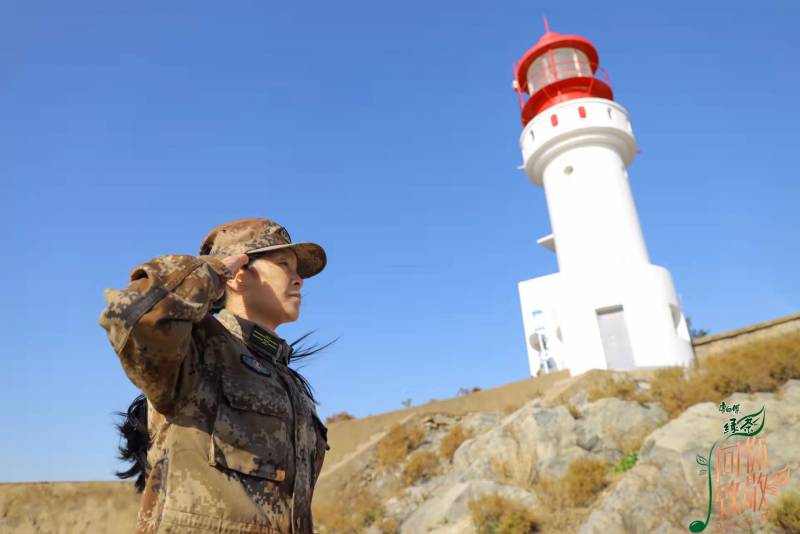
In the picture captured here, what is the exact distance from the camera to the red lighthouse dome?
18.4 metres

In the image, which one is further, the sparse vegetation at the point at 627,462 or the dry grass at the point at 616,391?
the dry grass at the point at 616,391

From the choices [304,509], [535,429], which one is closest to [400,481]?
[535,429]

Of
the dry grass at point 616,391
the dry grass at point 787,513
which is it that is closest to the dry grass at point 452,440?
the dry grass at point 616,391

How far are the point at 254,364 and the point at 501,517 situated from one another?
24.1 feet

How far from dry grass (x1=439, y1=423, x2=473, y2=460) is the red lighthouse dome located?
11.0 meters

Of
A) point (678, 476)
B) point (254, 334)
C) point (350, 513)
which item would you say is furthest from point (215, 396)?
point (350, 513)

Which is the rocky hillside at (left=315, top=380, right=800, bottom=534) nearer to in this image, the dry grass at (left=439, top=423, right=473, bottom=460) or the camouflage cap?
the dry grass at (left=439, top=423, right=473, bottom=460)

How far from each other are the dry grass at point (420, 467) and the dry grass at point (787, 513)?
8.39 metres

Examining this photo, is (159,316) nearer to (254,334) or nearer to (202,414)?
(202,414)

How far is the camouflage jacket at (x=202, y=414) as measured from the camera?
178 centimetres

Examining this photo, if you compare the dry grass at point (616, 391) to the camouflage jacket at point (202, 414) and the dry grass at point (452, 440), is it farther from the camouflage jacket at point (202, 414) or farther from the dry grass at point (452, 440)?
the camouflage jacket at point (202, 414)

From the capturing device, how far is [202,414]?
2.12 metres

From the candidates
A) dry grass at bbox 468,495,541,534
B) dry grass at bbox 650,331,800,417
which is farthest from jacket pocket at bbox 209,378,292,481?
dry grass at bbox 650,331,800,417

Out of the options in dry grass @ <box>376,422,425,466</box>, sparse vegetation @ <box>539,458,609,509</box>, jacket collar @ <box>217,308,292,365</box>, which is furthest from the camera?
dry grass @ <box>376,422,425,466</box>
